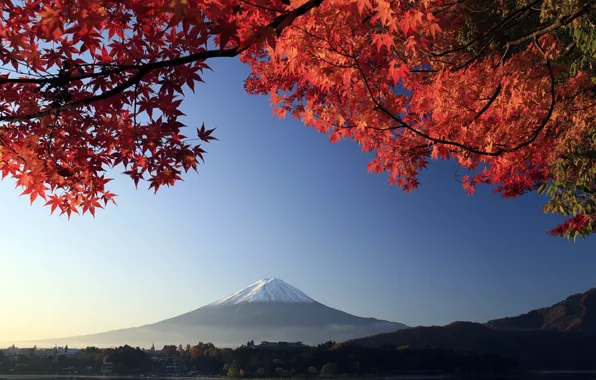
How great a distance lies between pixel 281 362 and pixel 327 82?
129 ft

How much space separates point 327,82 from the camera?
4.35 m

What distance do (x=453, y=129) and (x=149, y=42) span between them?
3.83m

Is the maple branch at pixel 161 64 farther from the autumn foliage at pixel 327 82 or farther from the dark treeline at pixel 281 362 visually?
the dark treeline at pixel 281 362

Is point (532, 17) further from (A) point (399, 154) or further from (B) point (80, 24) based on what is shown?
(B) point (80, 24)

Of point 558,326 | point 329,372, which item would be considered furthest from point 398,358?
point 558,326

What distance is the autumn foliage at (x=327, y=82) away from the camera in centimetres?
332

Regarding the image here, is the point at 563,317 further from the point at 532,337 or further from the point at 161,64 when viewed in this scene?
the point at 161,64

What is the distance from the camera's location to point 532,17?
673cm

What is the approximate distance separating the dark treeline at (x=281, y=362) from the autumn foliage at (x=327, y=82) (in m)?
35.6

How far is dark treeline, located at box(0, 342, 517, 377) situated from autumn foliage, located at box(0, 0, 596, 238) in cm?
3557

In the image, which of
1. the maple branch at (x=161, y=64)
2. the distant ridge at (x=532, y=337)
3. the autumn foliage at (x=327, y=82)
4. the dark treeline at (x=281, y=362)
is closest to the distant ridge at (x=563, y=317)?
the distant ridge at (x=532, y=337)

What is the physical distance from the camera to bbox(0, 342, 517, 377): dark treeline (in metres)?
41.6

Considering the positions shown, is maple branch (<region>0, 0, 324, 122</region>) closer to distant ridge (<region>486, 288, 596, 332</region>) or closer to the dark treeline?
the dark treeline

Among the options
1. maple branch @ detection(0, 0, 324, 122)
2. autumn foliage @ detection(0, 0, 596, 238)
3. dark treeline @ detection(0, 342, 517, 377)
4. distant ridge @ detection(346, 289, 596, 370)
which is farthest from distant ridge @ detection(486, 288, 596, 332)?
maple branch @ detection(0, 0, 324, 122)
